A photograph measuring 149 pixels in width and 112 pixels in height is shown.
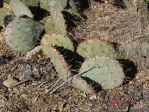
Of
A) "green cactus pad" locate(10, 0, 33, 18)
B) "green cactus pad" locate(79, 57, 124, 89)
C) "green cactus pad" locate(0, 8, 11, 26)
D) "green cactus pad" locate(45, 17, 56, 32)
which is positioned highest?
"green cactus pad" locate(10, 0, 33, 18)

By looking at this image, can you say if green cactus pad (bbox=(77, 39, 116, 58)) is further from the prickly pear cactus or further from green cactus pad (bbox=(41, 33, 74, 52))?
the prickly pear cactus

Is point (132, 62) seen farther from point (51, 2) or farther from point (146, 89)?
point (51, 2)

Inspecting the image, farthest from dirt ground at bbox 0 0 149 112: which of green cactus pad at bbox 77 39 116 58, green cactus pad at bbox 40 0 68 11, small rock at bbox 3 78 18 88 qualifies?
green cactus pad at bbox 40 0 68 11

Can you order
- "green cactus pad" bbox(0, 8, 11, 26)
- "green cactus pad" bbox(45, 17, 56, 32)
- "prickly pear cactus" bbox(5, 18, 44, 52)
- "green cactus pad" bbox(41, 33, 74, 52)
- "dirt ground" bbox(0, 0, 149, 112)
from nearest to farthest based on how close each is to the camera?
"dirt ground" bbox(0, 0, 149, 112) < "green cactus pad" bbox(41, 33, 74, 52) < "prickly pear cactus" bbox(5, 18, 44, 52) < "green cactus pad" bbox(45, 17, 56, 32) < "green cactus pad" bbox(0, 8, 11, 26)

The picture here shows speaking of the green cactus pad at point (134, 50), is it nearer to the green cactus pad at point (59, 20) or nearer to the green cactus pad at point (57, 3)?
the green cactus pad at point (59, 20)

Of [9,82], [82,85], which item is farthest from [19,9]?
[82,85]

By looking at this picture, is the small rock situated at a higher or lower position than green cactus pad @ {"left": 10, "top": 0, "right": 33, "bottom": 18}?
lower

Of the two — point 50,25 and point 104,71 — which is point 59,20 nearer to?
point 50,25
